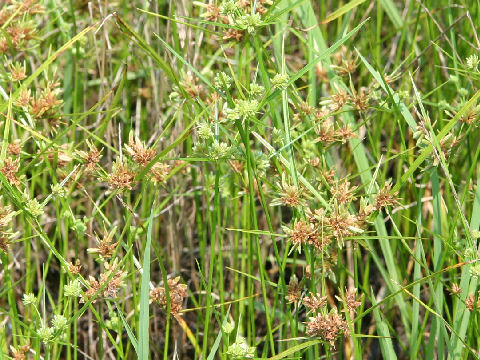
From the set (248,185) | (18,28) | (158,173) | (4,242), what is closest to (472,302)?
(248,185)

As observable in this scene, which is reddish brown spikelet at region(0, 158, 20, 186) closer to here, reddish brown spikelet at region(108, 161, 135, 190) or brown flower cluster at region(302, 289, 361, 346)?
reddish brown spikelet at region(108, 161, 135, 190)

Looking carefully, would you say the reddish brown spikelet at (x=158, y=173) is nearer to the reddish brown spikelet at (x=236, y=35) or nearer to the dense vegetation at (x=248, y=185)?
the dense vegetation at (x=248, y=185)

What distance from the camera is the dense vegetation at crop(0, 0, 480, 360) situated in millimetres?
1079

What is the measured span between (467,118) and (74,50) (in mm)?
918

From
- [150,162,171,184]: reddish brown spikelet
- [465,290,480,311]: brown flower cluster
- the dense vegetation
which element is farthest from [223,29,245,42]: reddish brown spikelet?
[465,290,480,311]: brown flower cluster

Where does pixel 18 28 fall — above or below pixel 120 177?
above

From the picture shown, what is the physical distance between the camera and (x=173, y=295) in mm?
1228

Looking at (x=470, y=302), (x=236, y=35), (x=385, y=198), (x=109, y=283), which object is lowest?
(x=470, y=302)

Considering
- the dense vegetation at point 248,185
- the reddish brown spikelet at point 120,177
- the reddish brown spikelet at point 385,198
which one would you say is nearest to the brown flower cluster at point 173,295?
the dense vegetation at point 248,185

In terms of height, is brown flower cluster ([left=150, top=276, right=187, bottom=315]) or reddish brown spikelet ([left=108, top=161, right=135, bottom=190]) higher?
reddish brown spikelet ([left=108, top=161, right=135, bottom=190])

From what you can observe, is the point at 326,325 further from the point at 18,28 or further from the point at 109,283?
the point at 18,28

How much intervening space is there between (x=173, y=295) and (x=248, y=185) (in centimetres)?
27

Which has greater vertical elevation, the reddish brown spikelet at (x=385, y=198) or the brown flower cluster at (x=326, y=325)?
the reddish brown spikelet at (x=385, y=198)

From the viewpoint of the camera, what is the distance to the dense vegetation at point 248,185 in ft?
3.54
